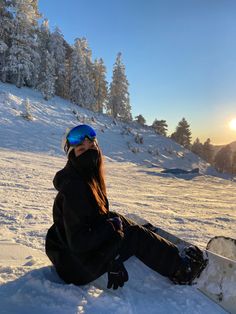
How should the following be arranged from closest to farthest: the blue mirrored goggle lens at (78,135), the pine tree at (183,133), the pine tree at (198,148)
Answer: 1. the blue mirrored goggle lens at (78,135)
2. the pine tree at (183,133)
3. the pine tree at (198,148)

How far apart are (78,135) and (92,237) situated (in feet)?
3.01

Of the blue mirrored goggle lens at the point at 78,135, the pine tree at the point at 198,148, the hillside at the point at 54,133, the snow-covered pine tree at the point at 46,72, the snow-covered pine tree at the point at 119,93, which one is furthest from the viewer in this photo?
the pine tree at the point at 198,148

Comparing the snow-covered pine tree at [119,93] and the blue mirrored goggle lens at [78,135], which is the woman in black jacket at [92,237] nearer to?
the blue mirrored goggle lens at [78,135]

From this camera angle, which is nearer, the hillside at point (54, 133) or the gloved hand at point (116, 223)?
the gloved hand at point (116, 223)

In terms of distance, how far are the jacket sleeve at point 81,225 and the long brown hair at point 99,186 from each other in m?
0.11

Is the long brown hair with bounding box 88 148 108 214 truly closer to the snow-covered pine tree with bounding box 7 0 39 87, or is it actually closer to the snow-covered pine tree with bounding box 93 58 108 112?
the snow-covered pine tree with bounding box 7 0 39 87

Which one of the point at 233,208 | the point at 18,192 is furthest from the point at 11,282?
the point at 233,208

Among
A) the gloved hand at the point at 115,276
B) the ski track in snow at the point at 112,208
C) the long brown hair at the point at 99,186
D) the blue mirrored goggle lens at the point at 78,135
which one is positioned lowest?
the ski track in snow at the point at 112,208

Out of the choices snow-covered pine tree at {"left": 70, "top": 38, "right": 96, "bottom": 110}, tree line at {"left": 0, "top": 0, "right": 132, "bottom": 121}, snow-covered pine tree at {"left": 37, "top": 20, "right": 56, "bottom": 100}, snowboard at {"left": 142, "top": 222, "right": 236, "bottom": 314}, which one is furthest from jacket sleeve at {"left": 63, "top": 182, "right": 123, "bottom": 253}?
snow-covered pine tree at {"left": 70, "top": 38, "right": 96, "bottom": 110}

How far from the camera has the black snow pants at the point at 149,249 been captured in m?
3.22

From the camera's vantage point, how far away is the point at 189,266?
3252 mm

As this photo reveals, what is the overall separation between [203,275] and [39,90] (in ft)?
104

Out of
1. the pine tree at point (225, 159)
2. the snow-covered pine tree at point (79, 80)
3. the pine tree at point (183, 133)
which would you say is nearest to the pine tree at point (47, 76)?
the snow-covered pine tree at point (79, 80)

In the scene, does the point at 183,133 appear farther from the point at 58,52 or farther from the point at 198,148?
the point at 58,52
